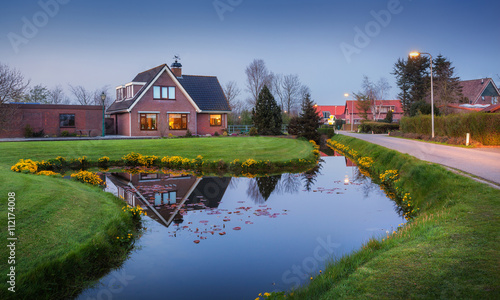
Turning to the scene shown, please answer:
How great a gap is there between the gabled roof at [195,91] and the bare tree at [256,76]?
19889 mm

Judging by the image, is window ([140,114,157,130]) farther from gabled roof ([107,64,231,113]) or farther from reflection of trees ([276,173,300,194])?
reflection of trees ([276,173,300,194])

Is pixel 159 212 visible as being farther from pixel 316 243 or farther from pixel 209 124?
pixel 209 124

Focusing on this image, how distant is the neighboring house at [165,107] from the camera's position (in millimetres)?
36969

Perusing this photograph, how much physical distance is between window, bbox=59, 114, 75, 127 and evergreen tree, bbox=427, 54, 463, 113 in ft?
133

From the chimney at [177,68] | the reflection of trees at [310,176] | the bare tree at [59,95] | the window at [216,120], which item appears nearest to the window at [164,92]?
the window at [216,120]

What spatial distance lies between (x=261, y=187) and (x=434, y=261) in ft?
32.4

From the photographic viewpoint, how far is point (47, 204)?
323 inches

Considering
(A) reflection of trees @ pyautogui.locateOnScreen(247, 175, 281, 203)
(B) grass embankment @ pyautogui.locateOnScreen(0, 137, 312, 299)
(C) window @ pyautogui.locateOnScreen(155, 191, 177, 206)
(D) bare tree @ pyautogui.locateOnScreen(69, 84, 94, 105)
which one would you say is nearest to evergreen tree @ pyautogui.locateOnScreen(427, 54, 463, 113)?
(A) reflection of trees @ pyautogui.locateOnScreen(247, 175, 281, 203)

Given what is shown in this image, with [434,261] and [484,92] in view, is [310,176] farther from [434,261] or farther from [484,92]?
[484,92]

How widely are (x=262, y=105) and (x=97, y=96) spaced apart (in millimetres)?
55614

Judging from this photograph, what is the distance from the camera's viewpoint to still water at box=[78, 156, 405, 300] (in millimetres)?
6219

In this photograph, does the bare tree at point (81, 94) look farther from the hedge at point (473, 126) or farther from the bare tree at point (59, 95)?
the hedge at point (473, 126)

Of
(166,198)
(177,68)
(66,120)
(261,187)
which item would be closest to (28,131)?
(66,120)

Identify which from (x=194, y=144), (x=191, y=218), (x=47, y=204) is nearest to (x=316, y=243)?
(x=191, y=218)
